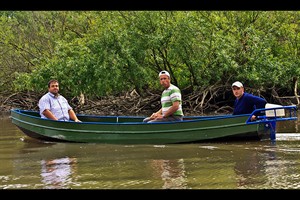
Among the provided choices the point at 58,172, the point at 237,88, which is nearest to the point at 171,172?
the point at 58,172

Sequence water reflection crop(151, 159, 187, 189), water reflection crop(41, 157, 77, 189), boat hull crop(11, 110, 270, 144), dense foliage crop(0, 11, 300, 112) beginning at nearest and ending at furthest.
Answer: water reflection crop(151, 159, 187, 189)
water reflection crop(41, 157, 77, 189)
boat hull crop(11, 110, 270, 144)
dense foliage crop(0, 11, 300, 112)

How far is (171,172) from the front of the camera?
17.3 ft

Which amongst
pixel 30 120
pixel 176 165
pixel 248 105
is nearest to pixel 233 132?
pixel 248 105

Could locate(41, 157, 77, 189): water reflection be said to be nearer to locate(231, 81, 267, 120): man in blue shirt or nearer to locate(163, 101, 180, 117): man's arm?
locate(163, 101, 180, 117): man's arm

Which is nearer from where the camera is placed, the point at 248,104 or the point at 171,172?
the point at 171,172

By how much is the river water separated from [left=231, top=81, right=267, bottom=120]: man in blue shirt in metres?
0.65

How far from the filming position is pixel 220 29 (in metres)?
18.1

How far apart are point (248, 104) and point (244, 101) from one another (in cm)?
10

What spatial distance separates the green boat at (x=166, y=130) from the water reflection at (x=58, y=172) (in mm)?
1911

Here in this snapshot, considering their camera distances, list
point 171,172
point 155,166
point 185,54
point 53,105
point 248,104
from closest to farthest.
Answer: point 171,172 < point 155,166 < point 248,104 < point 53,105 < point 185,54

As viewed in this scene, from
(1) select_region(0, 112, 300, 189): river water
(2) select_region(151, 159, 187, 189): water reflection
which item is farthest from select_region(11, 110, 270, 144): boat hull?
(2) select_region(151, 159, 187, 189): water reflection

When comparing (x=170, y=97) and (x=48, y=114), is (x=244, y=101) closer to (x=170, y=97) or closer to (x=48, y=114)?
(x=170, y=97)

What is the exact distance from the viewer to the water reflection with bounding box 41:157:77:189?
4.77 metres

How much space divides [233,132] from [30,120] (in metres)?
4.52
